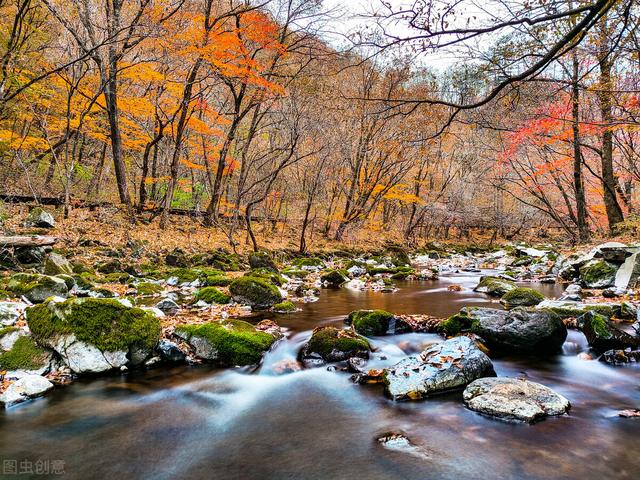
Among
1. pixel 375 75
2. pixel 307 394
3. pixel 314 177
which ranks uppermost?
pixel 375 75

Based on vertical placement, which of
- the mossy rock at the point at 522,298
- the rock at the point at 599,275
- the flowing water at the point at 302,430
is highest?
the rock at the point at 599,275

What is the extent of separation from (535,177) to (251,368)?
1842cm

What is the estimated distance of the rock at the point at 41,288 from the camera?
270 inches

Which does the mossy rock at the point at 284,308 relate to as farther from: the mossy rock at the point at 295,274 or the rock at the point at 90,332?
the mossy rock at the point at 295,274

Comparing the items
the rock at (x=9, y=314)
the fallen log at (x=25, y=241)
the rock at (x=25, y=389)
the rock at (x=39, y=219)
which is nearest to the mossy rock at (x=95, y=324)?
the rock at (x=9, y=314)

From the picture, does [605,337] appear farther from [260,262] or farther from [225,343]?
[260,262]

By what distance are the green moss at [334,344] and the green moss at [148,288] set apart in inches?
197

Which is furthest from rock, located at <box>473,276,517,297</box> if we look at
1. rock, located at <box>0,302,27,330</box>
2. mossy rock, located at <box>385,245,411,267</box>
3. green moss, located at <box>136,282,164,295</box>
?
rock, located at <box>0,302,27,330</box>

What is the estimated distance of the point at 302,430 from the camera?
3777 millimetres

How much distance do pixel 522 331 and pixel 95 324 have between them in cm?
592

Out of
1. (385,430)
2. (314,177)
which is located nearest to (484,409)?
(385,430)

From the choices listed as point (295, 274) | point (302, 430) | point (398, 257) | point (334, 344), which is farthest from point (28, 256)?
point (398, 257)

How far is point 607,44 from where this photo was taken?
6.29 metres

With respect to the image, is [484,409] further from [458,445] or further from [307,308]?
[307,308]
